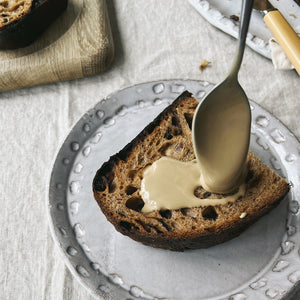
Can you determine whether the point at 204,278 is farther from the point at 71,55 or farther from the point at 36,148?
the point at 71,55

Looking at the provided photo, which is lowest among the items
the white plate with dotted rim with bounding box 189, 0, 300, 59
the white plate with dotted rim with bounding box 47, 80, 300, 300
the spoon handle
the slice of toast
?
the white plate with dotted rim with bounding box 47, 80, 300, 300

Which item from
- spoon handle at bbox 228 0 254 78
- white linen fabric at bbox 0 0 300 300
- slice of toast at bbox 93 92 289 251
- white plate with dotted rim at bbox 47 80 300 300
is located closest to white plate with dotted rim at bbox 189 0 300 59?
white linen fabric at bbox 0 0 300 300

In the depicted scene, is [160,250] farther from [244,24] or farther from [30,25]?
[30,25]

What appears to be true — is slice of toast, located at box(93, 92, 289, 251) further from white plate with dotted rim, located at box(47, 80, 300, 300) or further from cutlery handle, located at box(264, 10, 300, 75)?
cutlery handle, located at box(264, 10, 300, 75)

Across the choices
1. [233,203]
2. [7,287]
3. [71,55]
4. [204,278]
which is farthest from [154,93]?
[7,287]

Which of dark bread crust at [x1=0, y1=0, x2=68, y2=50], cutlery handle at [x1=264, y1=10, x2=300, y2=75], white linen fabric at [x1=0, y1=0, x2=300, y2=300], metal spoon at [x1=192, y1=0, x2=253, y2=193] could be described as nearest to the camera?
metal spoon at [x1=192, y1=0, x2=253, y2=193]

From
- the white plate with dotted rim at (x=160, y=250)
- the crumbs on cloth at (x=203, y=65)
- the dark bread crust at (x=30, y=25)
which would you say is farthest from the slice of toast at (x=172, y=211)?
the dark bread crust at (x=30, y=25)
